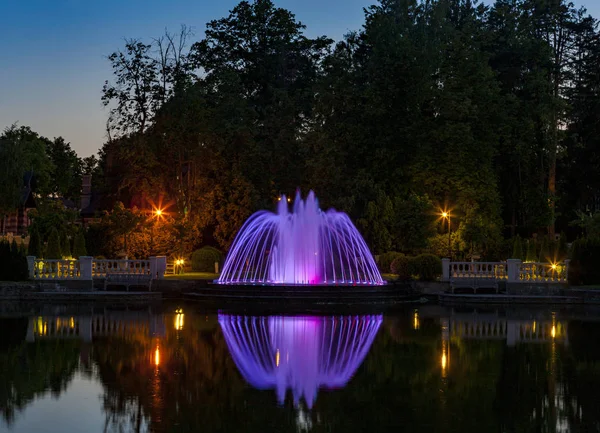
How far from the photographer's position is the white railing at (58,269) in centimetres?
3669

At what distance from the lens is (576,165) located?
193ft

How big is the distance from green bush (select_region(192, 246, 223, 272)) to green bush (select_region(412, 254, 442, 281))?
1224 centimetres

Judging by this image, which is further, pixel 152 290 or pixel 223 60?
pixel 223 60

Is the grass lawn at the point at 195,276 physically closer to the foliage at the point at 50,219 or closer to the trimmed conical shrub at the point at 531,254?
the foliage at the point at 50,219

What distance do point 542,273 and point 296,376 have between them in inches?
927

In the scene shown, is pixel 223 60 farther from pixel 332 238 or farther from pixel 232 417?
pixel 232 417

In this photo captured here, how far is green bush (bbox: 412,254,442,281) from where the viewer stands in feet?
126

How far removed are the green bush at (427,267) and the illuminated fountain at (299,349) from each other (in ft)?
35.2

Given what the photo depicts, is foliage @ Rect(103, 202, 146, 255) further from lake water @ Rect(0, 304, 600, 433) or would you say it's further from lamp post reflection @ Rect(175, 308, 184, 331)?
lake water @ Rect(0, 304, 600, 433)

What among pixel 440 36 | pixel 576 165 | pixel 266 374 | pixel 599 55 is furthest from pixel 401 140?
pixel 266 374

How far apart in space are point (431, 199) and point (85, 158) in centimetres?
7514

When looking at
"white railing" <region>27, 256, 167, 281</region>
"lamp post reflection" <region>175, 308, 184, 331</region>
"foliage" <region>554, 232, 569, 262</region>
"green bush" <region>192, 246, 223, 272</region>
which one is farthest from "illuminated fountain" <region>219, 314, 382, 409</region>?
"green bush" <region>192, 246, 223, 272</region>

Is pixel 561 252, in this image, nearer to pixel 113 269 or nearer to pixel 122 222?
pixel 113 269

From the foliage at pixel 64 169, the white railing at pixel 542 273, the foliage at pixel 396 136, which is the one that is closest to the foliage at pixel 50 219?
the foliage at pixel 396 136
